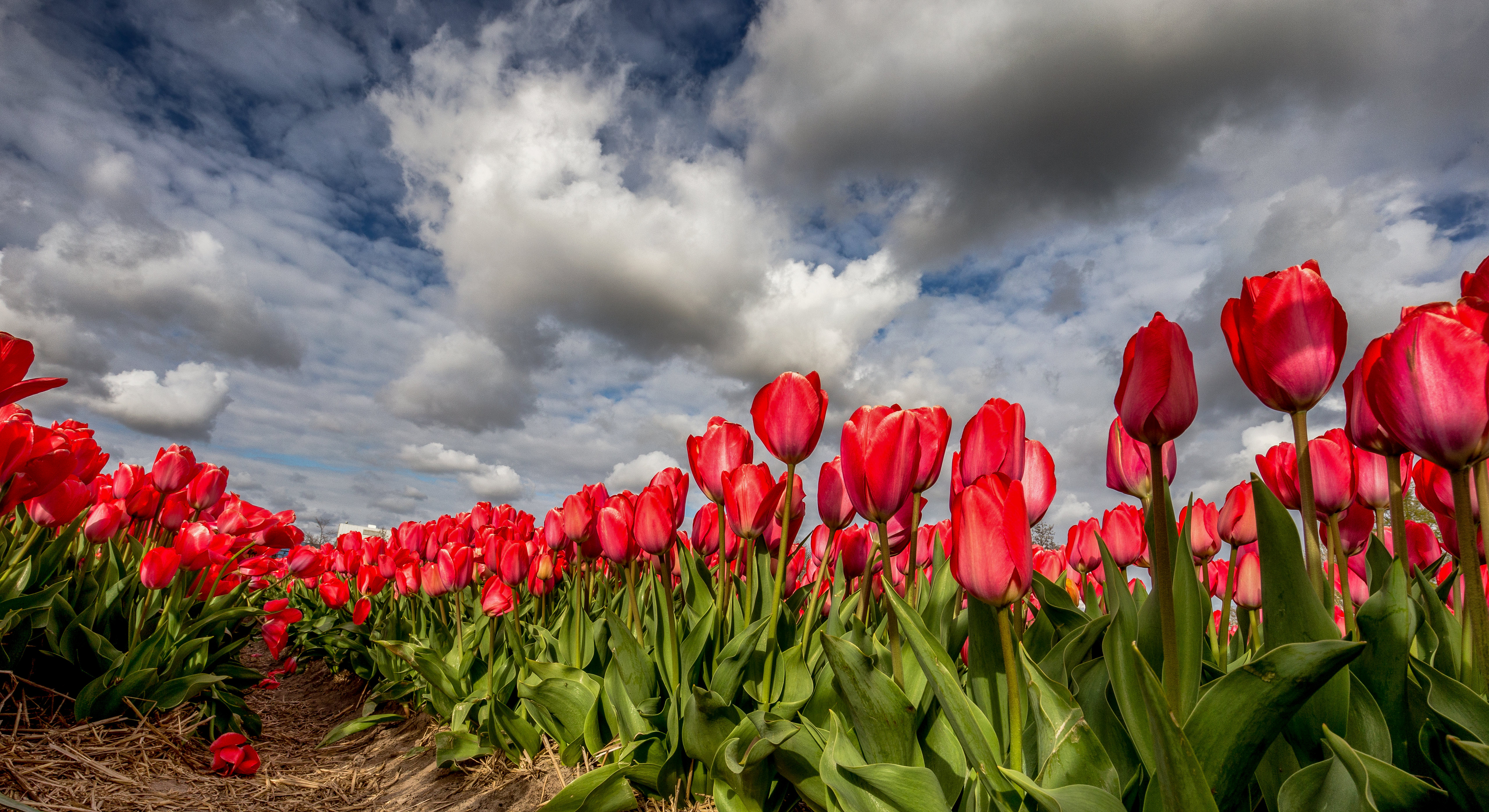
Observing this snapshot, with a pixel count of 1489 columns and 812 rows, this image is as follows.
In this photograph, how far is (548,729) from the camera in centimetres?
301

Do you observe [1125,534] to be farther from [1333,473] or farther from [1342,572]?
[1342,572]

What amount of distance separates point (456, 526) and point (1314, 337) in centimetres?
529

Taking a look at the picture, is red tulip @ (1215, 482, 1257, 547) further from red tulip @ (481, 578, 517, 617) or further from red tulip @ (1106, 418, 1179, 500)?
red tulip @ (481, 578, 517, 617)

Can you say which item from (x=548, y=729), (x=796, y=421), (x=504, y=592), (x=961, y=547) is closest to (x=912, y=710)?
(x=961, y=547)

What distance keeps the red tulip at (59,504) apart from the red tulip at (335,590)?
2.30m

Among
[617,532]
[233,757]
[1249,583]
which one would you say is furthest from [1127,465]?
[233,757]

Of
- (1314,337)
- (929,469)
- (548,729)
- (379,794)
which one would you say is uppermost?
(1314,337)

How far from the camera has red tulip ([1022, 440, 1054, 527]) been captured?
1.87m

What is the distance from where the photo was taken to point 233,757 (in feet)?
11.9

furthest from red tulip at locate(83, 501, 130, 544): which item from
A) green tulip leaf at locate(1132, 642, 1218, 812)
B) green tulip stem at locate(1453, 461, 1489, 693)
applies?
green tulip stem at locate(1453, 461, 1489, 693)

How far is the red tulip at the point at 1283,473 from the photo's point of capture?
72.7 inches

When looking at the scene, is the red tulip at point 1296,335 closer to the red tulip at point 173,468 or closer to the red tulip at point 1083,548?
the red tulip at point 1083,548

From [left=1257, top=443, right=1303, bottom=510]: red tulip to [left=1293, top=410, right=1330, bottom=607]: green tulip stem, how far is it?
1.71ft

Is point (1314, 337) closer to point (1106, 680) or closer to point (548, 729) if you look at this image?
point (1106, 680)
